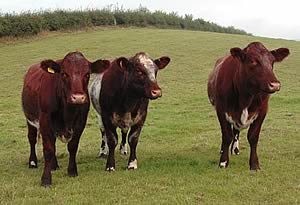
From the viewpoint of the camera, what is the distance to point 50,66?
26.1 feet

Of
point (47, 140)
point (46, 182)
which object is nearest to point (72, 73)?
point (47, 140)

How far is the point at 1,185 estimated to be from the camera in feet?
26.6

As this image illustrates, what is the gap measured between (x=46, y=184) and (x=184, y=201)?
2.29m

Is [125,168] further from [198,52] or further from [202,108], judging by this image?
[198,52]

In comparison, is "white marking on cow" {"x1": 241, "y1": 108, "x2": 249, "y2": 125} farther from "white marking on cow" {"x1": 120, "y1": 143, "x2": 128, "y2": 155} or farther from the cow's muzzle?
"white marking on cow" {"x1": 120, "y1": 143, "x2": 128, "y2": 155}

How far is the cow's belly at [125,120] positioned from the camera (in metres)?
9.29

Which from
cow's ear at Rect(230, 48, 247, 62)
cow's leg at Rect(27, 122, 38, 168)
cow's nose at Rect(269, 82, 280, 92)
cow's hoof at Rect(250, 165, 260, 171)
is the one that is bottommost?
cow's leg at Rect(27, 122, 38, 168)

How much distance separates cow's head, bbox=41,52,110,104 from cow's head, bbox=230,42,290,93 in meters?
2.48

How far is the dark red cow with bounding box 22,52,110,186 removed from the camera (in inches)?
308

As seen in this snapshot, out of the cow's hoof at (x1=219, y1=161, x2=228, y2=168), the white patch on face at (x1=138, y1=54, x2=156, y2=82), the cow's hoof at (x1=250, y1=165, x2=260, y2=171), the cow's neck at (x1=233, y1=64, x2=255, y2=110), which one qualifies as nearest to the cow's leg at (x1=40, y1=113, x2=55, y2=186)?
the white patch on face at (x1=138, y1=54, x2=156, y2=82)

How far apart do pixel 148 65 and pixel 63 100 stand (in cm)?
158

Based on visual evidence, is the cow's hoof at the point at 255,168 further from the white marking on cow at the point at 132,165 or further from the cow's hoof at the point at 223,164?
the white marking on cow at the point at 132,165

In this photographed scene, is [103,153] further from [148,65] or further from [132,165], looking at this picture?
[148,65]

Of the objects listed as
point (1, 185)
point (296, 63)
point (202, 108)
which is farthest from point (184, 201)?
point (296, 63)
